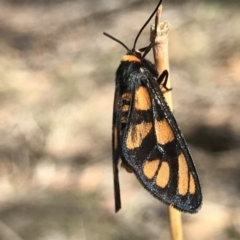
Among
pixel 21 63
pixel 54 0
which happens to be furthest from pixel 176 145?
pixel 54 0

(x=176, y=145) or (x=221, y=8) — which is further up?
(x=221, y=8)

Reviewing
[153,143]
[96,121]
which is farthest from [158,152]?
[96,121]

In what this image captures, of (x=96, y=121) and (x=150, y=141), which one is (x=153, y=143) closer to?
(x=150, y=141)

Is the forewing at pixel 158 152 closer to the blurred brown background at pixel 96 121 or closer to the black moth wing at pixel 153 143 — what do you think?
the black moth wing at pixel 153 143

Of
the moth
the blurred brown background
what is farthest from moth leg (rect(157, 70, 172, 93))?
the blurred brown background

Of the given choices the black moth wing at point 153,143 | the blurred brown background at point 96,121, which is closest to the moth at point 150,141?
the black moth wing at point 153,143

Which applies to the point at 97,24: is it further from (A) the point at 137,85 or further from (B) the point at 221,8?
(A) the point at 137,85
